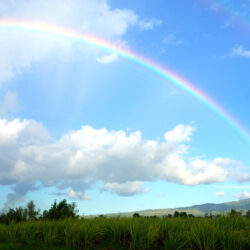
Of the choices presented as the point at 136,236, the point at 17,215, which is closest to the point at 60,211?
the point at 17,215

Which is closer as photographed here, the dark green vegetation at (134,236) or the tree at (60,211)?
the dark green vegetation at (134,236)

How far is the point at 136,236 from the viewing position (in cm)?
1112

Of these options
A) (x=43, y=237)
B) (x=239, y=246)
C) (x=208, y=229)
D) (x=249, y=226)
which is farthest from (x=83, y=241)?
(x=249, y=226)

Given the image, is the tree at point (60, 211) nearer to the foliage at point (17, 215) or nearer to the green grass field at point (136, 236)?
the foliage at point (17, 215)

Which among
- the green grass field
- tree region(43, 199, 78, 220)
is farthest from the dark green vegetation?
tree region(43, 199, 78, 220)

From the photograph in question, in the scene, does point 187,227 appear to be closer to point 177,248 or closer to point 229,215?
point 177,248

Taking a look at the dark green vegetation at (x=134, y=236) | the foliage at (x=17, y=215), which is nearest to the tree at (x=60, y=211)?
the foliage at (x=17, y=215)

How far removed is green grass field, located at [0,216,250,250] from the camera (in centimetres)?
1048

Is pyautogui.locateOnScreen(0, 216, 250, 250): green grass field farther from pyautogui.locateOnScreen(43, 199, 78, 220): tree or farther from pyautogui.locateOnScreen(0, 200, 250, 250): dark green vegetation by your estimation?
pyautogui.locateOnScreen(43, 199, 78, 220): tree

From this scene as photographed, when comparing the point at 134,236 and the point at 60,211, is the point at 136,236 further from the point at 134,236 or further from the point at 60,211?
the point at 60,211

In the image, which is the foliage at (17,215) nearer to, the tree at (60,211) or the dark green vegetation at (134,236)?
the tree at (60,211)

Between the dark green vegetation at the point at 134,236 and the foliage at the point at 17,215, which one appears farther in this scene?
the foliage at the point at 17,215

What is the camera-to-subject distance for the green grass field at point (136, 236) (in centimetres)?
1048

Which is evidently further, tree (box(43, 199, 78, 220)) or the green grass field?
tree (box(43, 199, 78, 220))
